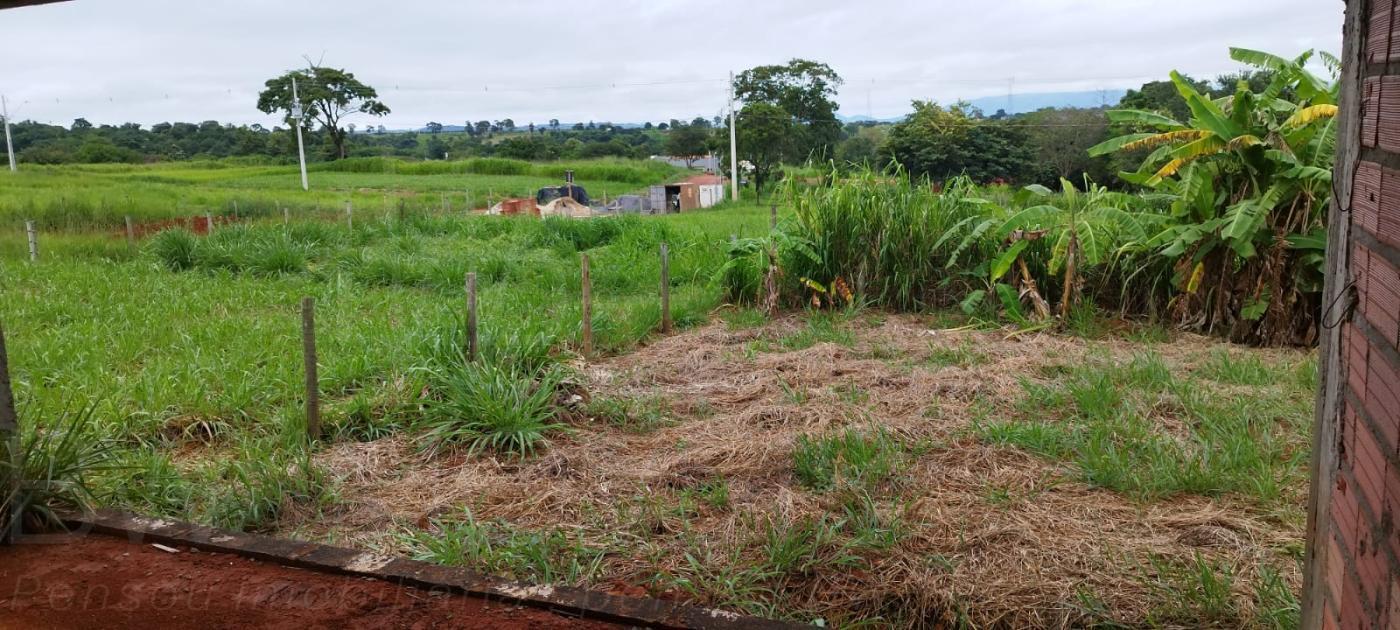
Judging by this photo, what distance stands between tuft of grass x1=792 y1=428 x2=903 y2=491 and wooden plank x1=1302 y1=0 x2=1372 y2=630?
192cm

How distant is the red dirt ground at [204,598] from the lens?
2.40 meters

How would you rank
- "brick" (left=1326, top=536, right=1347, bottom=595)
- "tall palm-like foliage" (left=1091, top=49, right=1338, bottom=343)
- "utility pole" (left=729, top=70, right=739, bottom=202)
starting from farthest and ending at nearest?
"utility pole" (left=729, top=70, right=739, bottom=202)
"tall palm-like foliage" (left=1091, top=49, right=1338, bottom=343)
"brick" (left=1326, top=536, right=1347, bottom=595)

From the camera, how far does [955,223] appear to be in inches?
316

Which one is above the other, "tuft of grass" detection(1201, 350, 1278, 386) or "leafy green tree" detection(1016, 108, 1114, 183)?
"leafy green tree" detection(1016, 108, 1114, 183)

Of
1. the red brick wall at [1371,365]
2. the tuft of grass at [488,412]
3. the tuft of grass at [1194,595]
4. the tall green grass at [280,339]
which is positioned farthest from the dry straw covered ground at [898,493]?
the red brick wall at [1371,365]

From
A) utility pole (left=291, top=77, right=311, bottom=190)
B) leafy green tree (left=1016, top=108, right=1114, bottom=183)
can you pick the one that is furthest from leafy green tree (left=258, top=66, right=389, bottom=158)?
leafy green tree (left=1016, top=108, right=1114, bottom=183)

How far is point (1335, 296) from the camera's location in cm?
172

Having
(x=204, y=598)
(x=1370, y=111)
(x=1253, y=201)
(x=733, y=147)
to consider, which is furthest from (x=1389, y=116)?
(x=733, y=147)

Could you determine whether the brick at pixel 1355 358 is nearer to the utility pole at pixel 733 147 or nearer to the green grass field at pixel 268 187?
the green grass field at pixel 268 187

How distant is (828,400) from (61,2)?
3.73m

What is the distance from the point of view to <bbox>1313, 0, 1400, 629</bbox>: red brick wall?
1.33 m

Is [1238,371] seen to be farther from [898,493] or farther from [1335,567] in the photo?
[1335,567]

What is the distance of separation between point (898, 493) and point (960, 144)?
42.0ft

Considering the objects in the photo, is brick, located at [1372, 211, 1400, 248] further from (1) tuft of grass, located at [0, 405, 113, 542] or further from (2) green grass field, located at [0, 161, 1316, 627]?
(1) tuft of grass, located at [0, 405, 113, 542]
